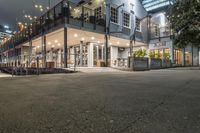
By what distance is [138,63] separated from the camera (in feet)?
43.5

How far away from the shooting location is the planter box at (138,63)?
41.6ft

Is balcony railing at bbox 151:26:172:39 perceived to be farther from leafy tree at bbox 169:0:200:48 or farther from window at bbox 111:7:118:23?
leafy tree at bbox 169:0:200:48

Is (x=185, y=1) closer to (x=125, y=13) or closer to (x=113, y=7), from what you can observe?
(x=113, y=7)

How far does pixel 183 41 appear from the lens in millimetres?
8508

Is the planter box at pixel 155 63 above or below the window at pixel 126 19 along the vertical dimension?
below

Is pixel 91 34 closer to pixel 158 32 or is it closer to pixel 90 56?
pixel 90 56

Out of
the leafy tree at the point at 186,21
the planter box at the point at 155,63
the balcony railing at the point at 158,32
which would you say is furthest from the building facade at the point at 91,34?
the leafy tree at the point at 186,21

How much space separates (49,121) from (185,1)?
30.1 ft

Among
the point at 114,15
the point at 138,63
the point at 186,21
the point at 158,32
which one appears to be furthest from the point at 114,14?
the point at 186,21

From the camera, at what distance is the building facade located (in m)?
12.7

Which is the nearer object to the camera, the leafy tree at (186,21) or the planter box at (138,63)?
the leafy tree at (186,21)

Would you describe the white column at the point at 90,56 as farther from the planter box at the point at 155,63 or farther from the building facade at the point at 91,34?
the planter box at the point at 155,63

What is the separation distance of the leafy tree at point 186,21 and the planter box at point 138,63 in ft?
14.1

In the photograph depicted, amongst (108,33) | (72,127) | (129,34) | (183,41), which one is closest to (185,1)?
(183,41)
